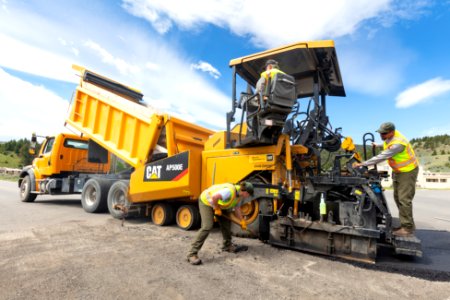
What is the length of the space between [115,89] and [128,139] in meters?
1.99

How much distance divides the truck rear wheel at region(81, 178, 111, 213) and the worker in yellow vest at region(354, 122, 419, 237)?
5.71 m

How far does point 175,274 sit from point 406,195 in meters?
3.20

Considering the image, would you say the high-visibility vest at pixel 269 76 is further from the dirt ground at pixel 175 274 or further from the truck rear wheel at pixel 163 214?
the truck rear wheel at pixel 163 214

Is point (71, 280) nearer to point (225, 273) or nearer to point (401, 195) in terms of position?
point (225, 273)

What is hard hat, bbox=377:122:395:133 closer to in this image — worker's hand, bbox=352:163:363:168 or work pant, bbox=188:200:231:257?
worker's hand, bbox=352:163:363:168

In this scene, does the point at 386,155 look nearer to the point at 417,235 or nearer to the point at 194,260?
the point at 417,235

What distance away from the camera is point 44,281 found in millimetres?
2881

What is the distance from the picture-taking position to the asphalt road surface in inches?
107

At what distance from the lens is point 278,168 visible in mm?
4484

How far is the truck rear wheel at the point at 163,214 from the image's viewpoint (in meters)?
5.70

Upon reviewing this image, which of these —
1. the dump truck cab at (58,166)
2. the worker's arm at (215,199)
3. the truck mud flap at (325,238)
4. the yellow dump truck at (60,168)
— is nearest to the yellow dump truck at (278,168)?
the truck mud flap at (325,238)

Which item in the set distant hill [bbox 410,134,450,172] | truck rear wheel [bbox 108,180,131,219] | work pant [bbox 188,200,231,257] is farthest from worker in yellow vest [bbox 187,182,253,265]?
distant hill [bbox 410,134,450,172]

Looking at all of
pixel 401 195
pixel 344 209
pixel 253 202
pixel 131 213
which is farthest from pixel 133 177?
pixel 401 195

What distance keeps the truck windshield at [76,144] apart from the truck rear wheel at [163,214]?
468cm
